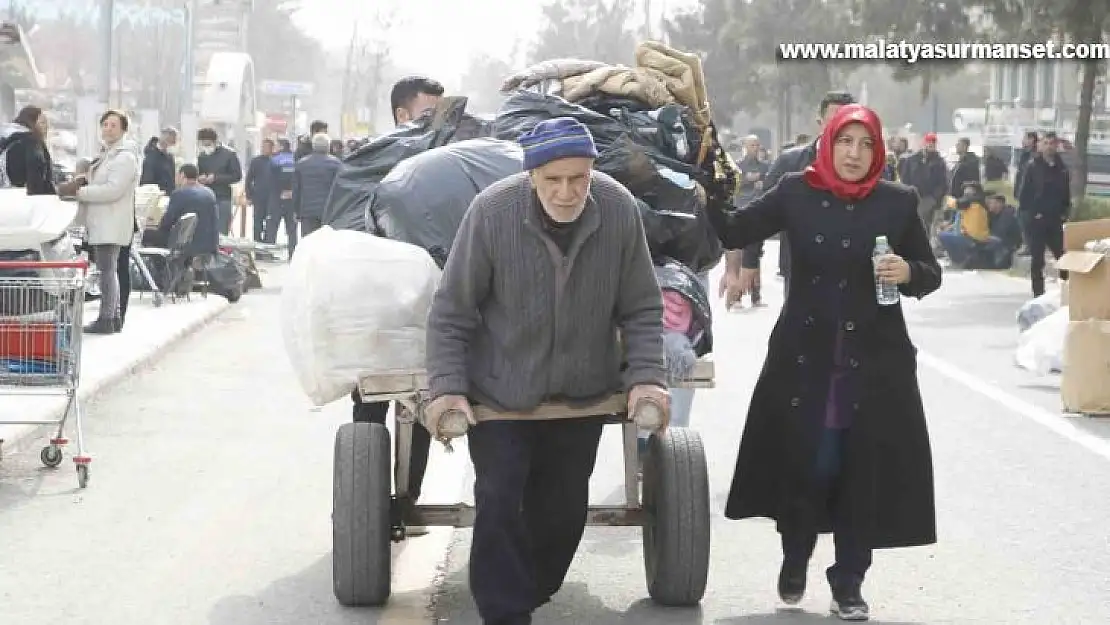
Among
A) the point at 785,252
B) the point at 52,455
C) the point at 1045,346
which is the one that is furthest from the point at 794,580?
the point at 1045,346

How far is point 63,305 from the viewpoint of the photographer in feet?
29.5

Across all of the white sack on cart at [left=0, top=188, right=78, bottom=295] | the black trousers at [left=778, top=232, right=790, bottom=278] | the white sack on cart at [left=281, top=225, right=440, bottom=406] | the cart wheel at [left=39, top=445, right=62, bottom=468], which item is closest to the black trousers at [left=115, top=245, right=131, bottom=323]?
the white sack on cart at [left=0, top=188, right=78, bottom=295]

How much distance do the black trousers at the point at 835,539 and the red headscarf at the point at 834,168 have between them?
2.68 feet

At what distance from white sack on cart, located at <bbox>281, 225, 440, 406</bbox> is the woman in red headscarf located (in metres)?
1.20

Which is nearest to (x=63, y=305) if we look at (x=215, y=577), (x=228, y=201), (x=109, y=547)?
(x=109, y=547)

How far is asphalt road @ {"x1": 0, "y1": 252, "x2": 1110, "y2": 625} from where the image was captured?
6895 mm

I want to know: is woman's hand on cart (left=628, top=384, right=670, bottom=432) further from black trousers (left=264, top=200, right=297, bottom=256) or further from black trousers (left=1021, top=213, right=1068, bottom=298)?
black trousers (left=264, top=200, right=297, bottom=256)

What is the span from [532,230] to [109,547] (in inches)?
117

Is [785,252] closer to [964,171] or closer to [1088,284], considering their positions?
[1088,284]

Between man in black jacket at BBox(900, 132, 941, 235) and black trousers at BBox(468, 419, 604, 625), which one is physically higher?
man in black jacket at BBox(900, 132, 941, 235)

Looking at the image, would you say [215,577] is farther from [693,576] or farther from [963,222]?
[963,222]

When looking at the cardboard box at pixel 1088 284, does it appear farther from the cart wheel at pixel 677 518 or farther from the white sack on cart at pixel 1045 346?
the cart wheel at pixel 677 518

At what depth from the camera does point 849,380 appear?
670cm

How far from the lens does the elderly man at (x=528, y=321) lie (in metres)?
5.83
